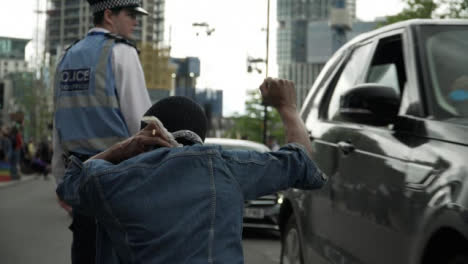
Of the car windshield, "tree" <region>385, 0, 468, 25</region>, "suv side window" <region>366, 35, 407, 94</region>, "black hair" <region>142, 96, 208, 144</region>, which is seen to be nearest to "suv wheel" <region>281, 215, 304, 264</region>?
"suv side window" <region>366, 35, 407, 94</region>

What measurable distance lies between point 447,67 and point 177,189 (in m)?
2.19

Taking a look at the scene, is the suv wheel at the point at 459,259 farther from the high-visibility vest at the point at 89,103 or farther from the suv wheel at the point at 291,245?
the suv wheel at the point at 291,245

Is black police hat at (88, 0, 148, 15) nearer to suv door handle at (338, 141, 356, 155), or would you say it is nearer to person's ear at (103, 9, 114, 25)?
person's ear at (103, 9, 114, 25)

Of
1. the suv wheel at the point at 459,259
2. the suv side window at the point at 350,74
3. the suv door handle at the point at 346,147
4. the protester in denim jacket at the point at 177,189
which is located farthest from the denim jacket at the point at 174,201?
the suv side window at the point at 350,74

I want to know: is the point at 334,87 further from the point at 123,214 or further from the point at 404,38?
the point at 123,214

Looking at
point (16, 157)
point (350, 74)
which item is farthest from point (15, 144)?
point (350, 74)

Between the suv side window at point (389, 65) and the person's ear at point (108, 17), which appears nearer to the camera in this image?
the person's ear at point (108, 17)

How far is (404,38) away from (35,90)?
275ft

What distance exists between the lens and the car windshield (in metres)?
3.94

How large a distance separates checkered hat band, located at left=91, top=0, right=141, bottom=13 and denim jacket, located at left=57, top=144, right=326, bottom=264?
5.74 ft

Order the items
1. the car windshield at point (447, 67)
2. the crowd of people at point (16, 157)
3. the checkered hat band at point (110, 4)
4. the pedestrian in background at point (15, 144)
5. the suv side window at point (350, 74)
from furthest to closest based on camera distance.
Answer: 1. the crowd of people at point (16, 157)
2. the pedestrian in background at point (15, 144)
3. the suv side window at point (350, 74)
4. the checkered hat band at point (110, 4)
5. the car windshield at point (447, 67)

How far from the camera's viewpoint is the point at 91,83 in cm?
400

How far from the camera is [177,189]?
2422 millimetres

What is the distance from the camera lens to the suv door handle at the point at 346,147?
15.3 ft
